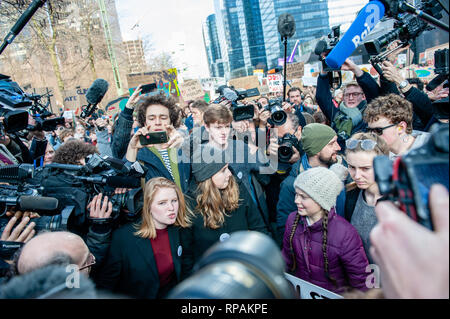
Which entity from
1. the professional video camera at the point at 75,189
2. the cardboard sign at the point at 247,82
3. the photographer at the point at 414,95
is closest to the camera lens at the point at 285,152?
the photographer at the point at 414,95

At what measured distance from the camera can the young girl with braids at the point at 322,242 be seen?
188 centimetres

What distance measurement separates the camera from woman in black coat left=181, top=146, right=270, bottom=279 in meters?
2.33

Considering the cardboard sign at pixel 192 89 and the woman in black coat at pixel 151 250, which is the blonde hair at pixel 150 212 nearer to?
the woman in black coat at pixel 151 250

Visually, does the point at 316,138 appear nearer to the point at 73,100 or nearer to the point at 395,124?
the point at 395,124

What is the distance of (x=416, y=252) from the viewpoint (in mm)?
549

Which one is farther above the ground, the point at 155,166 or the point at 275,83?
the point at 275,83

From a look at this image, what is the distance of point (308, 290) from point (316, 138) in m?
1.49

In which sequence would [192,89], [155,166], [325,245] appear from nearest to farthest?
1. [325,245]
2. [155,166]
3. [192,89]

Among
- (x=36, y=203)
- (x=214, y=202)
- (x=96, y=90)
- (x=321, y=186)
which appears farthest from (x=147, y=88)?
(x=321, y=186)

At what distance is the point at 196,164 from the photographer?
2.63m

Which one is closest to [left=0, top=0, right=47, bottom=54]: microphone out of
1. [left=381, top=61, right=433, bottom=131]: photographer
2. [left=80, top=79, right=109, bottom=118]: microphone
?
[left=80, top=79, right=109, bottom=118]: microphone

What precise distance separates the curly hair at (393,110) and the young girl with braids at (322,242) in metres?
0.94
